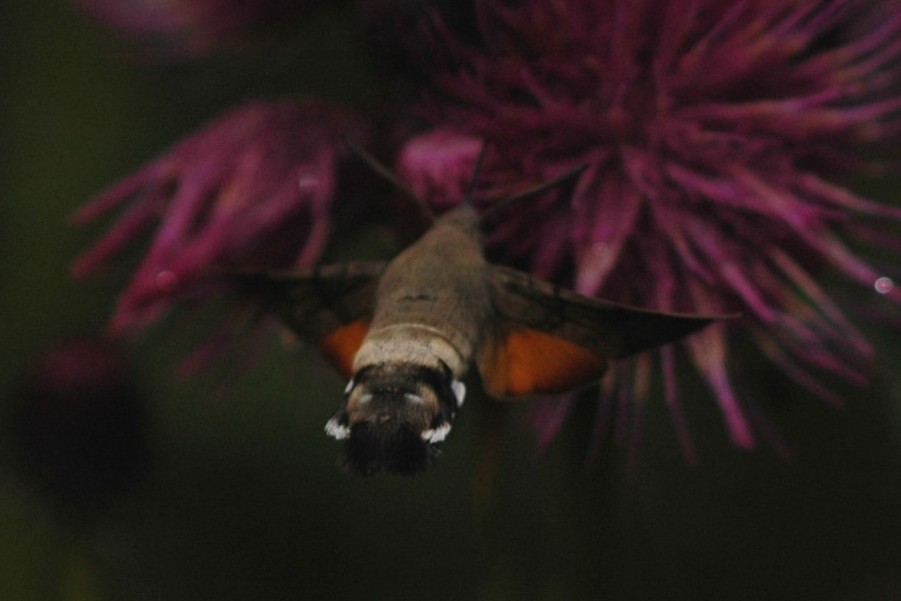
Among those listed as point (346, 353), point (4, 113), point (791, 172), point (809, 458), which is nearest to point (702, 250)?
point (791, 172)

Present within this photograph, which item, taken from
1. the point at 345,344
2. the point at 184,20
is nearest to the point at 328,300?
the point at 345,344

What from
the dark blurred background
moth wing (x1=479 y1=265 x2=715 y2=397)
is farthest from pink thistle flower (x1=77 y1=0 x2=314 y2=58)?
moth wing (x1=479 y1=265 x2=715 y2=397)

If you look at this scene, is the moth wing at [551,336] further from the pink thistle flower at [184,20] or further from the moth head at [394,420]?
the pink thistle flower at [184,20]

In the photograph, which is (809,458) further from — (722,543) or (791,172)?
(791,172)

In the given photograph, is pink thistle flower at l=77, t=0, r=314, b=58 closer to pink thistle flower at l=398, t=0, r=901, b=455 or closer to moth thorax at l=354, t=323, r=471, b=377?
pink thistle flower at l=398, t=0, r=901, b=455

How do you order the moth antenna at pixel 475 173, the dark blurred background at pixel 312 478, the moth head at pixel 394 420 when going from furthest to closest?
the dark blurred background at pixel 312 478 < the moth antenna at pixel 475 173 < the moth head at pixel 394 420

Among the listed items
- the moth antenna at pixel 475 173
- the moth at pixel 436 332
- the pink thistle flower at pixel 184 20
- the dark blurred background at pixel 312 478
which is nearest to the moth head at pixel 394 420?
the moth at pixel 436 332

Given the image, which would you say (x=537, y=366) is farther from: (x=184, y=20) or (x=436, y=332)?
(x=184, y=20)
